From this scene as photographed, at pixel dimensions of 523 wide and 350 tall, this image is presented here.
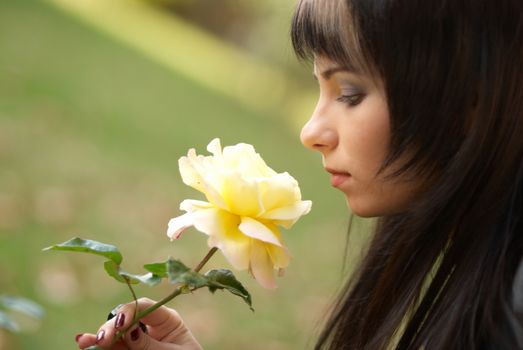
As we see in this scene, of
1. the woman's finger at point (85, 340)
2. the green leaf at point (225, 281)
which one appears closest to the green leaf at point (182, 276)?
the green leaf at point (225, 281)

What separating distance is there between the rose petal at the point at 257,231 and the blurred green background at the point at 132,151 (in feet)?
2.27

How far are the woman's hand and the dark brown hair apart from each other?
36 cm

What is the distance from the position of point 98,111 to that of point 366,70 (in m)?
4.66

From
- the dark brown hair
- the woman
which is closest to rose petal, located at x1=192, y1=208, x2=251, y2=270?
the woman

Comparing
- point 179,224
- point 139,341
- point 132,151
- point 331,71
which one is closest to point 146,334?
point 139,341

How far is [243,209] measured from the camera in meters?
1.25

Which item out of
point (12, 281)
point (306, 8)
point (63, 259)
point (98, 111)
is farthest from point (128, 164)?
point (306, 8)

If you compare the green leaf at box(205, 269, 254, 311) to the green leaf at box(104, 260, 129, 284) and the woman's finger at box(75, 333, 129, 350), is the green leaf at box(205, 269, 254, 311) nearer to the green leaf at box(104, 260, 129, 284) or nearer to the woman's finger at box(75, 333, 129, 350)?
the green leaf at box(104, 260, 129, 284)

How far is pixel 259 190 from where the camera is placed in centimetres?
125

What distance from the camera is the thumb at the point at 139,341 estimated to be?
1395mm

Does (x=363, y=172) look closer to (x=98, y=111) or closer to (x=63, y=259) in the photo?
(x=63, y=259)

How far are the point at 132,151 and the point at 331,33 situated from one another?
412 centimetres

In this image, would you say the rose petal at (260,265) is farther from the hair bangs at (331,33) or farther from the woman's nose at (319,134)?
the hair bangs at (331,33)

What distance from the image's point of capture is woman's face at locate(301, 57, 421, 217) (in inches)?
57.3
